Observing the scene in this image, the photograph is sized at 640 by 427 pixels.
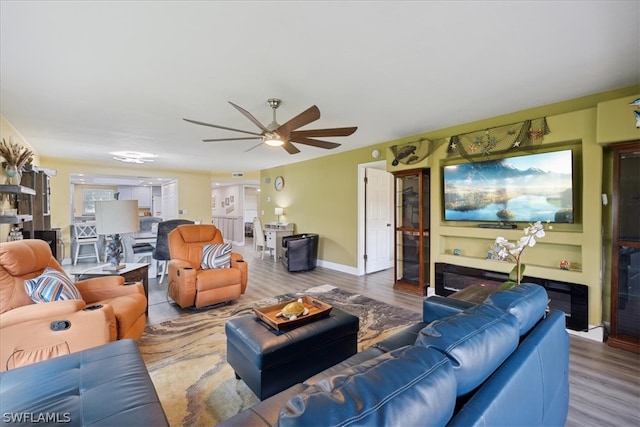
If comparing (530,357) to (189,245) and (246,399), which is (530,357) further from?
(189,245)

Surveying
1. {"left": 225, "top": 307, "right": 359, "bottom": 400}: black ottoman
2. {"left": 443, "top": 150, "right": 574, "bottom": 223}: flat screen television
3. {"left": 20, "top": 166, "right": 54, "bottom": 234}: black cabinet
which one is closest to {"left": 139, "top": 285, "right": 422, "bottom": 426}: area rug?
{"left": 225, "top": 307, "right": 359, "bottom": 400}: black ottoman

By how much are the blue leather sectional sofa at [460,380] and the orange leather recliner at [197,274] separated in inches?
95.4

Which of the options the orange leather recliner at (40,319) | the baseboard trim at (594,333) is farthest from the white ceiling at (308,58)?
the baseboard trim at (594,333)

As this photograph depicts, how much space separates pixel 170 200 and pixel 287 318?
819 cm

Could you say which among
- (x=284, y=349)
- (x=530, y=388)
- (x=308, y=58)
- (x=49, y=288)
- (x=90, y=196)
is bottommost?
(x=284, y=349)

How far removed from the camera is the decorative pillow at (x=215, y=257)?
3676mm

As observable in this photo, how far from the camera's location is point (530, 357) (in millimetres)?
1020

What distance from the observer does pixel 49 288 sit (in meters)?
2.01

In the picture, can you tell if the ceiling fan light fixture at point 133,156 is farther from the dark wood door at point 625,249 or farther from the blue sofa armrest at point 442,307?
the dark wood door at point 625,249

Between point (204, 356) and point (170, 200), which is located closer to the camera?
point (204, 356)

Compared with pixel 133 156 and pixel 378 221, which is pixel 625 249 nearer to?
pixel 378 221

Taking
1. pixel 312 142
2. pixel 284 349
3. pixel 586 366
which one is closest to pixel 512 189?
pixel 586 366

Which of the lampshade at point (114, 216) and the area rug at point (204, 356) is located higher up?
the lampshade at point (114, 216)

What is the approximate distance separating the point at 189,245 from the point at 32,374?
8.23 ft
